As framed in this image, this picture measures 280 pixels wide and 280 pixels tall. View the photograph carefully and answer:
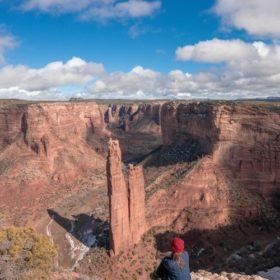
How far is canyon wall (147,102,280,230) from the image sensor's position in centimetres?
5228

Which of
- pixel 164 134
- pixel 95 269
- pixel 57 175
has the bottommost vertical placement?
pixel 95 269

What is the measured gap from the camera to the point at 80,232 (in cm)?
5481

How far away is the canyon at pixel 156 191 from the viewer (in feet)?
148

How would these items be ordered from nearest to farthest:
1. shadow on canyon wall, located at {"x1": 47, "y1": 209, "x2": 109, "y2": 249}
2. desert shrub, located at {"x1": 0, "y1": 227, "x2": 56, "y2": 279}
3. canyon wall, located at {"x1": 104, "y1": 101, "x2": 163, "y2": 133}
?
desert shrub, located at {"x1": 0, "y1": 227, "x2": 56, "y2": 279}
shadow on canyon wall, located at {"x1": 47, "y1": 209, "x2": 109, "y2": 249}
canyon wall, located at {"x1": 104, "y1": 101, "x2": 163, "y2": 133}

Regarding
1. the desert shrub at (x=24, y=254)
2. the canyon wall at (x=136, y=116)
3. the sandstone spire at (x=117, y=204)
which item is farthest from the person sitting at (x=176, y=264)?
the canyon wall at (x=136, y=116)

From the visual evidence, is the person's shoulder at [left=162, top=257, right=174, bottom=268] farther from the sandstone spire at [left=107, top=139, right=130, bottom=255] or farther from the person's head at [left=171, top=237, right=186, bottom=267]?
the sandstone spire at [left=107, top=139, right=130, bottom=255]

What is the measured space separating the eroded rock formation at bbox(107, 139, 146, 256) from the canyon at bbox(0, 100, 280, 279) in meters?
0.12

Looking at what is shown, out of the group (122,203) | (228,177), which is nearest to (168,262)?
(122,203)

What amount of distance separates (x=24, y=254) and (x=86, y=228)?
27.9 m

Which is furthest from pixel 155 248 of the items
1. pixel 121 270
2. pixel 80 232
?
pixel 80 232

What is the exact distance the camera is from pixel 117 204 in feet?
144

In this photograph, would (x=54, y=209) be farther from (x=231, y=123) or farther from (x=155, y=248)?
(x=231, y=123)

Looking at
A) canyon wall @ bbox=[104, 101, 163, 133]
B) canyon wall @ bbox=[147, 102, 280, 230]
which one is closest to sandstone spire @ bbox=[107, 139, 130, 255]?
canyon wall @ bbox=[147, 102, 280, 230]

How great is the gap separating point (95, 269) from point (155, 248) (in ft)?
25.7
